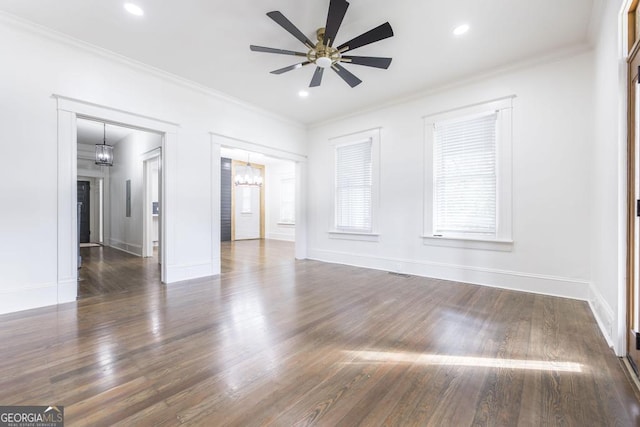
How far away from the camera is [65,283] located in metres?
3.15

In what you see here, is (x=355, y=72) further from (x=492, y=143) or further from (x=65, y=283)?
(x=65, y=283)

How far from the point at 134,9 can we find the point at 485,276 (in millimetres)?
5250

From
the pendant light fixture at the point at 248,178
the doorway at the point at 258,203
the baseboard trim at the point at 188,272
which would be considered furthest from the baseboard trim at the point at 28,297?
the doorway at the point at 258,203

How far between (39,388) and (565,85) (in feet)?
18.5

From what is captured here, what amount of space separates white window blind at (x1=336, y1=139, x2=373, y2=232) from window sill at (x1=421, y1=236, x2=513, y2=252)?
3.98 feet

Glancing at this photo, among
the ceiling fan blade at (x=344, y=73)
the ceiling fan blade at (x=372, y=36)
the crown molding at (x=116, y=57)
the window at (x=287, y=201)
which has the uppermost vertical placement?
the crown molding at (x=116, y=57)

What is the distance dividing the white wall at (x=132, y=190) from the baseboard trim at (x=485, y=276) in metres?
4.98

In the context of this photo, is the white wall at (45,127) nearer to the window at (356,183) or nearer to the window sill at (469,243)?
the window at (356,183)

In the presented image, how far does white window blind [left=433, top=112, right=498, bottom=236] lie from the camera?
393 cm

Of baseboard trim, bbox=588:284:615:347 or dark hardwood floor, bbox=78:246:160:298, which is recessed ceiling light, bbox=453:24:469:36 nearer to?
baseboard trim, bbox=588:284:615:347

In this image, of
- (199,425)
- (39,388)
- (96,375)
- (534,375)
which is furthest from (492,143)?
(39,388)

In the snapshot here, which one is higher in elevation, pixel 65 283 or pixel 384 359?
pixel 65 283

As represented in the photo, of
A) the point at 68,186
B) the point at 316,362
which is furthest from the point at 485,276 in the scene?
the point at 68,186

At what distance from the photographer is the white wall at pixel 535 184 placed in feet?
10.8
